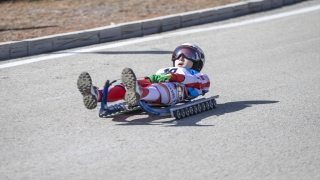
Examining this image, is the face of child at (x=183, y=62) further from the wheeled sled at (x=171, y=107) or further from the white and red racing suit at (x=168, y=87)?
the wheeled sled at (x=171, y=107)

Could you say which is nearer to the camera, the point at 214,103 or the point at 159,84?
the point at 159,84

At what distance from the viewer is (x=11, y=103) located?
7.88m

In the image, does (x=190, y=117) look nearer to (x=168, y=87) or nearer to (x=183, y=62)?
(x=168, y=87)

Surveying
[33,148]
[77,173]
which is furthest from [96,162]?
[33,148]

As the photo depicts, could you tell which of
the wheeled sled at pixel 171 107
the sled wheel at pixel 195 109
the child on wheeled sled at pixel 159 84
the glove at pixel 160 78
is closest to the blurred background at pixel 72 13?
the child on wheeled sled at pixel 159 84

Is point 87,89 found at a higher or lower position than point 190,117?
higher

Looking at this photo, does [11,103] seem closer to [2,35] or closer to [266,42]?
[2,35]

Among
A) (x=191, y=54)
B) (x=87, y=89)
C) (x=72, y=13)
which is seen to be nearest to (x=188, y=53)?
(x=191, y=54)

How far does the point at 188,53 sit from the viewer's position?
760 centimetres

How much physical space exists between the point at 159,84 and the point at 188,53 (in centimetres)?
72

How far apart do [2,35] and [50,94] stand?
338cm

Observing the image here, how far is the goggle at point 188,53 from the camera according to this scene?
7.59 metres

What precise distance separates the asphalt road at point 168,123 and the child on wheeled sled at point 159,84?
0.27 meters

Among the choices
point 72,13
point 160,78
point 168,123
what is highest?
point 72,13
